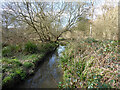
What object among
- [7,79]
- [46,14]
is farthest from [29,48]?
[46,14]

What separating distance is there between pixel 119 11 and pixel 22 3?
10139mm

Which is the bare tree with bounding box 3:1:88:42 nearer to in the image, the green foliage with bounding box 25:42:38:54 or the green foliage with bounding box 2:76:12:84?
the green foliage with bounding box 25:42:38:54

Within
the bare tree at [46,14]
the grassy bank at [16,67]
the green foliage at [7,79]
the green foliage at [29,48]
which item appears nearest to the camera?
the green foliage at [7,79]

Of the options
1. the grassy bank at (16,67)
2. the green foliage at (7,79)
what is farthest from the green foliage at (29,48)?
the green foliage at (7,79)

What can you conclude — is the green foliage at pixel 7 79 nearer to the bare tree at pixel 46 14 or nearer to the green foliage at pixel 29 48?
the green foliage at pixel 29 48

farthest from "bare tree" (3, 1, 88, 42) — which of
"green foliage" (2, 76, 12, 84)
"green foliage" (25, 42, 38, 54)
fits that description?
"green foliage" (2, 76, 12, 84)

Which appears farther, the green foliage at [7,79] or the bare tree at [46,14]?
the bare tree at [46,14]

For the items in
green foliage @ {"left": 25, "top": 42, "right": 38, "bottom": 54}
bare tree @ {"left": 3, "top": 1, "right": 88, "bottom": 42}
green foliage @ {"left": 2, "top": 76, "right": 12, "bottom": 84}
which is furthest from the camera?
bare tree @ {"left": 3, "top": 1, "right": 88, "bottom": 42}

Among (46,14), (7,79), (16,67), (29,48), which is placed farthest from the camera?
(46,14)

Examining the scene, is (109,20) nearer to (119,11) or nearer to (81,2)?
(119,11)

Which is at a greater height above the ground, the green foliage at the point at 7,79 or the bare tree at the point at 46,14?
the bare tree at the point at 46,14

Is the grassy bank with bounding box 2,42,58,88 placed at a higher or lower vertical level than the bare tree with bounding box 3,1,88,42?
lower

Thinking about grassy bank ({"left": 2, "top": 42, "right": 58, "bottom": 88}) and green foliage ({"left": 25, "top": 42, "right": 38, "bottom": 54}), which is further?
green foliage ({"left": 25, "top": 42, "right": 38, "bottom": 54})

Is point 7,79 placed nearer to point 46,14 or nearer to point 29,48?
point 29,48
